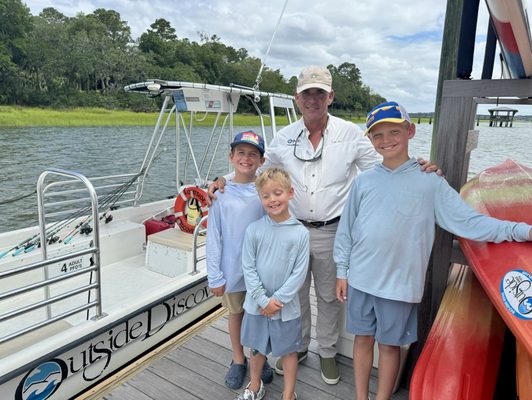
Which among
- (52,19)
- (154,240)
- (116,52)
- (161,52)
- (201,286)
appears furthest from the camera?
(52,19)

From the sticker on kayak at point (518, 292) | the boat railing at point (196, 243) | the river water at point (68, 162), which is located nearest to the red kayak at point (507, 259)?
the sticker on kayak at point (518, 292)

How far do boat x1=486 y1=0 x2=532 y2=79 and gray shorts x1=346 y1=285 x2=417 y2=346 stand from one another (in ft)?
3.76

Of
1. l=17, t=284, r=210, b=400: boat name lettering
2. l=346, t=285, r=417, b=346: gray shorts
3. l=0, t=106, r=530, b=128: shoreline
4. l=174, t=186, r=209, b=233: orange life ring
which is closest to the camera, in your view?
l=346, t=285, r=417, b=346: gray shorts

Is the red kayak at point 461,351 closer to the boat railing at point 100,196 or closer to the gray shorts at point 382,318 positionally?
the gray shorts at point 382,318

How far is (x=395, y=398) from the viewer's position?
2.11 m

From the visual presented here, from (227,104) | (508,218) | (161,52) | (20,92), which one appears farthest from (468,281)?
(161,52)

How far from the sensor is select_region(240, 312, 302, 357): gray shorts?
1853 millimetres

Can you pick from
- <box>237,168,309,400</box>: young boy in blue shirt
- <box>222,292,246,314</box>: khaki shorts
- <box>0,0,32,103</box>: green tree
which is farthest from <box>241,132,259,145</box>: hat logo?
<box>0,0,32,103</box>: green tree

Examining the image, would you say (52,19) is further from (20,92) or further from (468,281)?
(468,281)

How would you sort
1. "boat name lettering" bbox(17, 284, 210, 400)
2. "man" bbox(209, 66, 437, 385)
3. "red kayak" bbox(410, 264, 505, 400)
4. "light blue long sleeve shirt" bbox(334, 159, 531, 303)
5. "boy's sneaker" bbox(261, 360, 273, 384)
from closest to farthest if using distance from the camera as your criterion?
"red kayak" bbox(410, 264, 505, 400) < "light blue long sleeve shirt" bbox(334, 159, 531, 303) < "man" bbox(209, 66, 437, 385) < "boy's sneaker" bbox(261, 360, 273, 384) < "boat name lettering" bbox(17, 284, 210, 400)

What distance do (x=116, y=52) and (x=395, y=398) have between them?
156 ft

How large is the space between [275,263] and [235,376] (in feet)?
2.84

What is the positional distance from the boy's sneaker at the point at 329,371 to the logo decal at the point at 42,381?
1.62 metres

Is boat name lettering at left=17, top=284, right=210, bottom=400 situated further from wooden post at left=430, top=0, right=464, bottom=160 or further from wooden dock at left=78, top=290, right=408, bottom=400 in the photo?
wooden post at left=430, top=0, right=464, bottom=160
